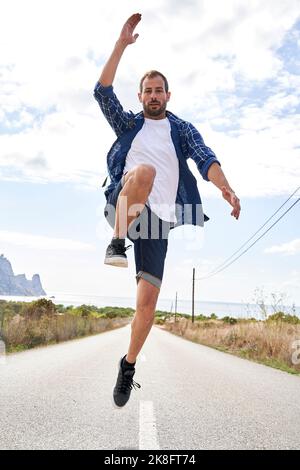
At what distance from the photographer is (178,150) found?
128 inches

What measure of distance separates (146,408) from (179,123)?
3410 millimetres

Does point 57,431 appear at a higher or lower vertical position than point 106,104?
lower

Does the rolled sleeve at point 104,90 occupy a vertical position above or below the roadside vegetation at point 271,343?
above

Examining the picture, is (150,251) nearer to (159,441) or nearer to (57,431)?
(159,441)

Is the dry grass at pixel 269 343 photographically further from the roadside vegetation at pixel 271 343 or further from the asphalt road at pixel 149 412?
the asphalt road at pixel 149 412

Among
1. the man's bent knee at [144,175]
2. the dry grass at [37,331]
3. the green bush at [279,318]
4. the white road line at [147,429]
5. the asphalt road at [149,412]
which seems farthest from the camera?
the green bush at [279,318]

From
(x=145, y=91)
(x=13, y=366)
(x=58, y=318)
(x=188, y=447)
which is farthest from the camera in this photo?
(x=58, y=318)

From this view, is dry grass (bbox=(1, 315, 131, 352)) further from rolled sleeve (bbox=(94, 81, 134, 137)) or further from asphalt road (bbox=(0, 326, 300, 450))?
rolled sleeve (bbox=(94, 81, 134, 137))

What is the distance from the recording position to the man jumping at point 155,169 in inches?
117

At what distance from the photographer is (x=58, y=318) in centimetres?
2517

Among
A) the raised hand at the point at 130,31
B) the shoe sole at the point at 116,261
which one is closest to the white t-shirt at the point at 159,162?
the shoe sole at the point at 116,261

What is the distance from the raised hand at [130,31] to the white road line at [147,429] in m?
2.81

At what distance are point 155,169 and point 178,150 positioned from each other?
40 centimetres

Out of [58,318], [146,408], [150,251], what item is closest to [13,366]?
[146,408]
